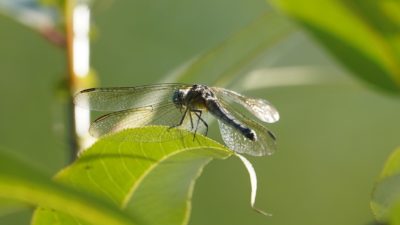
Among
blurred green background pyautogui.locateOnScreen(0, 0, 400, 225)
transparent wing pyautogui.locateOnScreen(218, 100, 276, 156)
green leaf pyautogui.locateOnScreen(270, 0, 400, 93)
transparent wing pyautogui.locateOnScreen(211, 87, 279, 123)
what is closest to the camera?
green leaf pyautogui.locateOnScreen(270, 0, 400, 93)

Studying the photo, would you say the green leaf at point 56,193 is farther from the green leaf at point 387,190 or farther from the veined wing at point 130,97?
the veined wing at point 130,97

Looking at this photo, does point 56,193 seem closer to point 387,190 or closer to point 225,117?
point 387,190

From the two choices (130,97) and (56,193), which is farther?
(130,97)

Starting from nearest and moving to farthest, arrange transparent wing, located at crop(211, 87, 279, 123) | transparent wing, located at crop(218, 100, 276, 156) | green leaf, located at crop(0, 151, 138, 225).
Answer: green leaf, located at crop(0, 151, 138, 225)
transparent wing, located at crop(218, 100, 276, 156)
transparent wing, located at crop(211, 87, 279, 123)

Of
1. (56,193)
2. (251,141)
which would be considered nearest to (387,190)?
(56,193)

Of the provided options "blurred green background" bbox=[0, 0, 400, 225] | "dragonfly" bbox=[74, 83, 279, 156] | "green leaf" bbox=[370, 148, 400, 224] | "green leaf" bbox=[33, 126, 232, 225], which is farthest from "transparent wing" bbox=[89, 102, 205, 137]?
"blurred green background" bbox=[0, 0, 400, 225]

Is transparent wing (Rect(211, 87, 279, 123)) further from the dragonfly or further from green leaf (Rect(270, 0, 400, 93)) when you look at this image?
green leaf (Rect(270, 0, 400, 93))

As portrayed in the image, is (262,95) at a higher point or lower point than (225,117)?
higher

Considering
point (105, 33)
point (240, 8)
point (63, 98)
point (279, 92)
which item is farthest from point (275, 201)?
point (63, 98)
